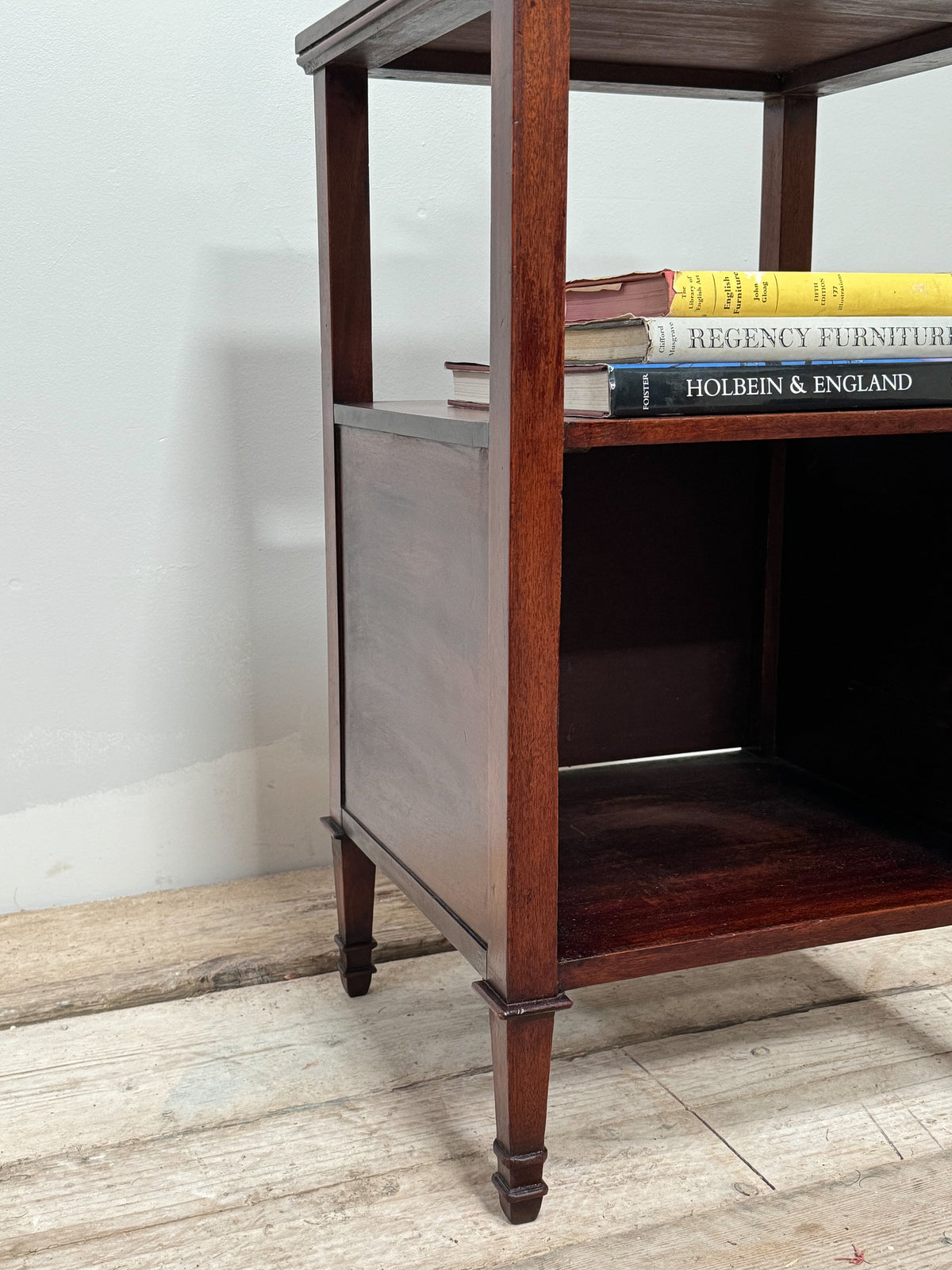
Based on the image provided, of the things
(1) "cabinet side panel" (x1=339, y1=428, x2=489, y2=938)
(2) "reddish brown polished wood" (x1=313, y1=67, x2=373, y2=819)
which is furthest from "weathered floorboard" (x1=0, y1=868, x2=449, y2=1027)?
(2) "reddish brown polished wood" (x1=313, y1=67, x2=373, y2=819)

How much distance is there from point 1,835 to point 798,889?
3.18 feet

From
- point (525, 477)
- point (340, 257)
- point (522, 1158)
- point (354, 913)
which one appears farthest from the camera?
point (354, 913)

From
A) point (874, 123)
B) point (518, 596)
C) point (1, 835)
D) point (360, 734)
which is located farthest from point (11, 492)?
point (874, 123)

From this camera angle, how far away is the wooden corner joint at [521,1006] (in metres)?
0.98

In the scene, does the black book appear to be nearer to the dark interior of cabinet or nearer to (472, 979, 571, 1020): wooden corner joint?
the dark interior of cabinet

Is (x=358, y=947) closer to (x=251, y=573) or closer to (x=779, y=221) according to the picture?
(x=251, y=573)

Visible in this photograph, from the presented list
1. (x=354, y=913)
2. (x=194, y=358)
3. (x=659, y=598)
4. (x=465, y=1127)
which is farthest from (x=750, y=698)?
(x=194, y=358)

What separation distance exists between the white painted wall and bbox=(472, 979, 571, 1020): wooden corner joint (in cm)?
76

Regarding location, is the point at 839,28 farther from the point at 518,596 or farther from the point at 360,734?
the point at 360,734

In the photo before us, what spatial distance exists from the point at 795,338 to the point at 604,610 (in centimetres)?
53

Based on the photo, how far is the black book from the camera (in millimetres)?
941

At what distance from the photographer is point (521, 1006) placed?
0.99 m

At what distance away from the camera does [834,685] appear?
55.9 inches

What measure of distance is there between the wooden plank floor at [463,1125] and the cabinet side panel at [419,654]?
22cm
